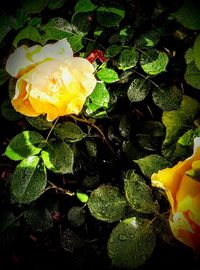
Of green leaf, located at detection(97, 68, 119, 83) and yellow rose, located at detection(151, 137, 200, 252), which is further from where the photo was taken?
green leaf, located at detection(97, 68, 119, 83)

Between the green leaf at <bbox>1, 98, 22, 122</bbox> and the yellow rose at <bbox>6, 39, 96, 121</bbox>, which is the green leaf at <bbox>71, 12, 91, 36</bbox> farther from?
the green leaf at <bbox>1, 98, 22, 122</bbox>

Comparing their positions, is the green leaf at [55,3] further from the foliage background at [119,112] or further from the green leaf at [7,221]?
the green leaf at [7,221]

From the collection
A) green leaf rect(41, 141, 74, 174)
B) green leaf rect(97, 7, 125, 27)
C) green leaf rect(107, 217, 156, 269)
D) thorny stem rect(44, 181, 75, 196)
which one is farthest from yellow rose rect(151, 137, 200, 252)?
thorny stem rect(44, 181, 75, 196)

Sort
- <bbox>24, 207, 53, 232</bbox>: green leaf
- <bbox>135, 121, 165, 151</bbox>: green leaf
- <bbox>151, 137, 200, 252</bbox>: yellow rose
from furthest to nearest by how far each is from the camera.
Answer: <bbox>24, 207, 53, 232</bbox>: green leaf < <bbox>135, 121, 165, 151</bbox>: green leaf < <bbox>151, 137, 200, 252</bbox>: yellow rose

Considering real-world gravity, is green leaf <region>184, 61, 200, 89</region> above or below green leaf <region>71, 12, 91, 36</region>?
below

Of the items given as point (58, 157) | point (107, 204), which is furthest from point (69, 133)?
point (107, 204)

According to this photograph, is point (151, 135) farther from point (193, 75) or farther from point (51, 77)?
point (51, 77)

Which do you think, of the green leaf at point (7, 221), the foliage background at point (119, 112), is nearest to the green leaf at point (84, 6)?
the foliage background at point (119, 112)
